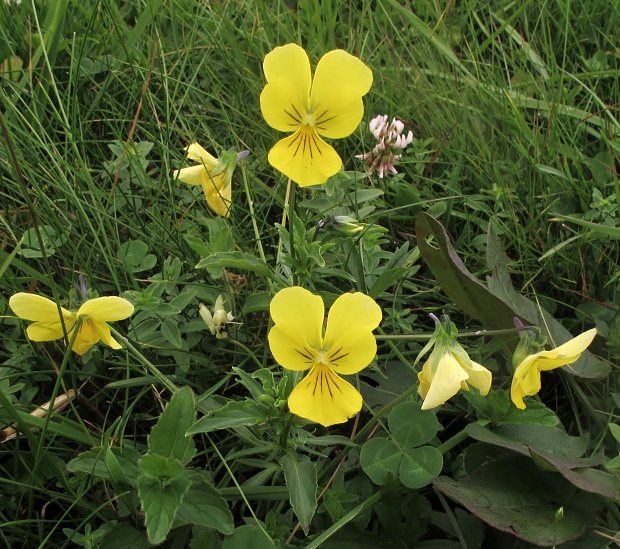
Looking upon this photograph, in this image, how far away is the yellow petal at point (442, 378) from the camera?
1249 millimetres

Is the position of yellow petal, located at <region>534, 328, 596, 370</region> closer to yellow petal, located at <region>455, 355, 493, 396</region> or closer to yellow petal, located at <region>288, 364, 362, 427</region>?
yellow petal, located at <region>455, 355, 493, 396</region>

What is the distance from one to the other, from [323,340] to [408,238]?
87 centimetres

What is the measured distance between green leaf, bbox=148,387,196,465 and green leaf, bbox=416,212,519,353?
23.3 inches

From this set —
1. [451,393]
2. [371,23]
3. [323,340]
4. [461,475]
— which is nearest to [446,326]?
[451,393]

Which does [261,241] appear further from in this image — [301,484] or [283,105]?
[301,484]

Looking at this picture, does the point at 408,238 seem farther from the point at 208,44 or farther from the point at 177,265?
the point at 208,44

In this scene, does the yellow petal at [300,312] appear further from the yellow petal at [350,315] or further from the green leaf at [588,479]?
the green leaf at [588,479]

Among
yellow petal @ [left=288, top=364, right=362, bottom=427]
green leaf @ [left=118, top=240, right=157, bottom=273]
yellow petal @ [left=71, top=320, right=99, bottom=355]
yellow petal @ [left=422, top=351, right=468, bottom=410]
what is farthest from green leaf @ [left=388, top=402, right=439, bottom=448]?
green leaf @ [left=118, top=240, right=157, bottom=273]

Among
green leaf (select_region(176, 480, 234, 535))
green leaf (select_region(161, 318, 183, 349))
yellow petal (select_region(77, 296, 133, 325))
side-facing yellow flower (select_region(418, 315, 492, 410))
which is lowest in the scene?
green leaf (select_region(176, 480, 234, 535))

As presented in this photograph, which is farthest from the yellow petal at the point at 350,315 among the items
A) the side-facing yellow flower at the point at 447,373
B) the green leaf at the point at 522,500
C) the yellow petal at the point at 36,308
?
the yellow petal at the point at 36,308

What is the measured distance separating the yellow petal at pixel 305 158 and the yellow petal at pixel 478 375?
415 millimetres

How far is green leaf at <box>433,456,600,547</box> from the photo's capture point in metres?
1.37

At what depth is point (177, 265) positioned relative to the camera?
171 centimetres

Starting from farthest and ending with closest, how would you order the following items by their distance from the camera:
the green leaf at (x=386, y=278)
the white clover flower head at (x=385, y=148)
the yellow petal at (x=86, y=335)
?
1. the white clover flower head at (x=385, y=148)
2. the green leaf at (x=386, y=278)
3. the yellow petal at (x=86, y=335)
